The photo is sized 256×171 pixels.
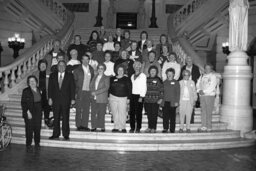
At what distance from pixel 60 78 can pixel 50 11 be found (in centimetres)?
887

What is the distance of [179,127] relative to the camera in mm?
8867

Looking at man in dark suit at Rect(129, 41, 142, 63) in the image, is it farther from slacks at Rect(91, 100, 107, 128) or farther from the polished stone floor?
the polished stone floor

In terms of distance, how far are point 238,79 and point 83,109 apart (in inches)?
182

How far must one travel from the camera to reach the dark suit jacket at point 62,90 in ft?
25.6

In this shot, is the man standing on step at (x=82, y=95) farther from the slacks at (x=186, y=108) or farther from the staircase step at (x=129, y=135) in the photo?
the slacks at (x=186, y=108)

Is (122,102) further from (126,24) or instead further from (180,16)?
(126,24)

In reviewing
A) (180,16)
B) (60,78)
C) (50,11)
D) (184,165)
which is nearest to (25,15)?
(50,11)

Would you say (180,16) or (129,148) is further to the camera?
(180,16)

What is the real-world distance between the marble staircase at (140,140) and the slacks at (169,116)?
0.25 metres

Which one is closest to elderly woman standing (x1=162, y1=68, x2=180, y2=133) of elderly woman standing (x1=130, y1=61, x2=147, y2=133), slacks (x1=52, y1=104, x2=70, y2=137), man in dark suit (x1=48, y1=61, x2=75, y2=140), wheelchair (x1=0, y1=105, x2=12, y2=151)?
elderly woman standing (x1=130, y1=61, x2=147, y2=133)

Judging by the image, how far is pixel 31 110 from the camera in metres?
7.72

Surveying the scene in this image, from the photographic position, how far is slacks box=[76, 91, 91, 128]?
823 cm

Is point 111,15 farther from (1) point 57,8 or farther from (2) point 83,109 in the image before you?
(2) point 83,109

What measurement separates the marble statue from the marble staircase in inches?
104
